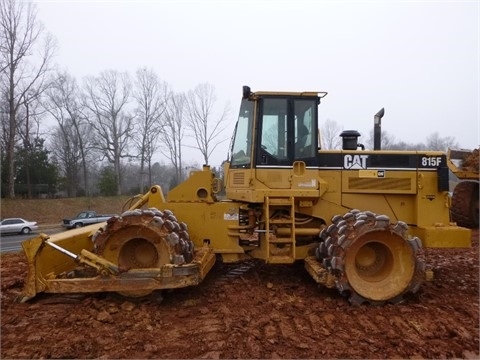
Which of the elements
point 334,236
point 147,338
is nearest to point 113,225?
point 147,338

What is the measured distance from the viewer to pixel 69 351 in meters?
4.17

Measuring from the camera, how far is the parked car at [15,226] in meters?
26.4

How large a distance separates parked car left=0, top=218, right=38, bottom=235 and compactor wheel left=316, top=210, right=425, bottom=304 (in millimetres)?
26516

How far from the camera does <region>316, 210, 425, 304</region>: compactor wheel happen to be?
551 centimetres

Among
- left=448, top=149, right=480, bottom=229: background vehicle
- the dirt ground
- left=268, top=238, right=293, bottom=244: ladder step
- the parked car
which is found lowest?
the parked car

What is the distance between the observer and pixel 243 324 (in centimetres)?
483

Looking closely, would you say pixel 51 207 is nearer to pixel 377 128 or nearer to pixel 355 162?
pixel 377 128

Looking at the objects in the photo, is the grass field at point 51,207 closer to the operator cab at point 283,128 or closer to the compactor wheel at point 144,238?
the compactor wheel at point 144,238

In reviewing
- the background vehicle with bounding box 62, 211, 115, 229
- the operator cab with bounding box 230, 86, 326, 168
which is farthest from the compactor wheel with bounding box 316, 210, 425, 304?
the background vehicle with bounding box 62, 211, 115, 229

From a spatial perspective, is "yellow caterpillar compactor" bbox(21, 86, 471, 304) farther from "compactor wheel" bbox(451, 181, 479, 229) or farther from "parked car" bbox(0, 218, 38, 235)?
"parked car" bbox(0, 218, 38, 235)

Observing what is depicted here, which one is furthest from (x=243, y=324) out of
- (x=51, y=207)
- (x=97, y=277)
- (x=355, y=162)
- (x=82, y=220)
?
(x=51, y=207)

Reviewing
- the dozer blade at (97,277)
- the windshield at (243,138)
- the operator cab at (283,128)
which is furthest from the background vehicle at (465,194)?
the dozer blade at (97,277)

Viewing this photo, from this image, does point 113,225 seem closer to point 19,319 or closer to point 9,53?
point 19,319

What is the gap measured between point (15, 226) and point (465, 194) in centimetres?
2668
